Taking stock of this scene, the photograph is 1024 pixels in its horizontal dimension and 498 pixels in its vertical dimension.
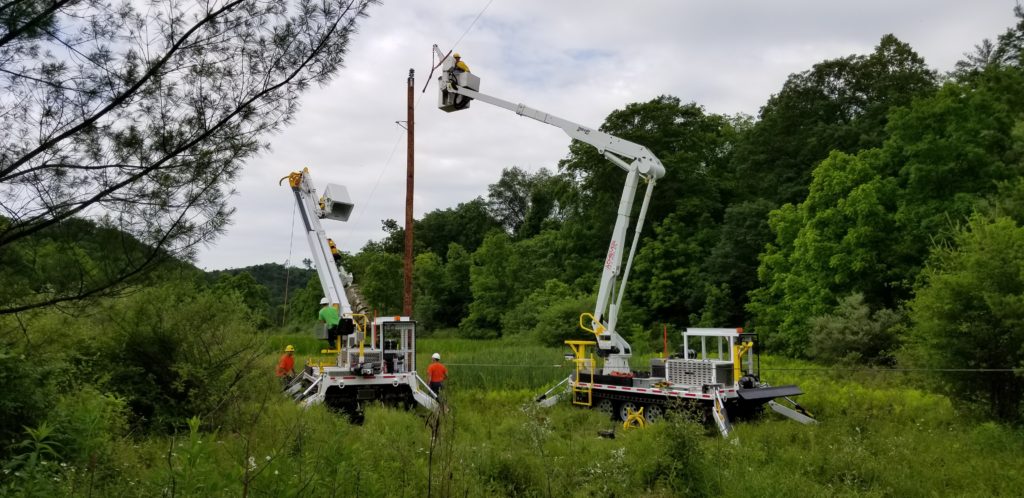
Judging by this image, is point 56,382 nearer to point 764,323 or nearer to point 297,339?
point 297,339

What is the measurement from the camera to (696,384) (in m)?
13.7

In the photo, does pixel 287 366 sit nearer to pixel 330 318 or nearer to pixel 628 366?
pixel 330 318

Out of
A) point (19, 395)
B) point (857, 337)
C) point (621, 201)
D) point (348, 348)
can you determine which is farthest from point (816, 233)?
point (19, 395)

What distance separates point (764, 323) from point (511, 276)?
1752 centimetres

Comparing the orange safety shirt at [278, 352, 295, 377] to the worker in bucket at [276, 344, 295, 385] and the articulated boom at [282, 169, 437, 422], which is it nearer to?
the worker in bucket at [276, 344, 295, 385]

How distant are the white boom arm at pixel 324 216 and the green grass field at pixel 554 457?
118 inches

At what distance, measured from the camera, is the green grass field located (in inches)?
216

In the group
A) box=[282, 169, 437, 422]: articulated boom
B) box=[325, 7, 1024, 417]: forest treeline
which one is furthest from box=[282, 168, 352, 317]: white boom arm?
box=[325, 7, 1024, 417]: forest treeline

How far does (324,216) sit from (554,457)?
28.4 feet

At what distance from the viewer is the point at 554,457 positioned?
959 cm

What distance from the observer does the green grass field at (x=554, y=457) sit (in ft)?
18.0

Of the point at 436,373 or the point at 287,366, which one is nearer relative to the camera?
the point at 436,373

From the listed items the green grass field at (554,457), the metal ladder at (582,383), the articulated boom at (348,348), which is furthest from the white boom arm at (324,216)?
the metal ladder at (582,383)

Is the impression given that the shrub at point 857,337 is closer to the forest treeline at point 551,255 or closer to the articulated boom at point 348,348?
the forest treeline at point 551,255
